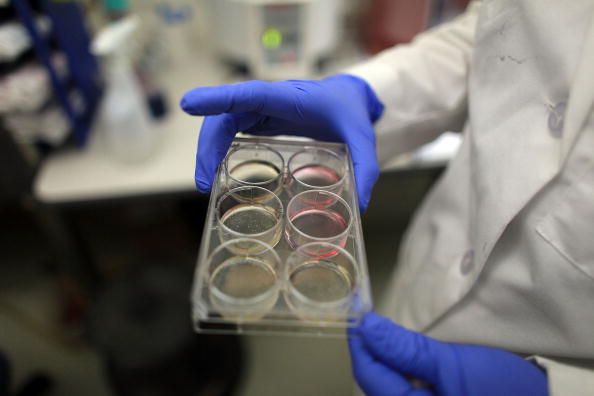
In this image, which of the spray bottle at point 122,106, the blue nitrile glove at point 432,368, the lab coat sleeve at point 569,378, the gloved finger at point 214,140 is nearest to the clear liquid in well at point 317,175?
the gloved finger at point 214,140

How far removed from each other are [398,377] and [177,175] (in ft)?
2.19

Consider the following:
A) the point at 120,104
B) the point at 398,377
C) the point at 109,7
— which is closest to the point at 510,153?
the point at 398,377

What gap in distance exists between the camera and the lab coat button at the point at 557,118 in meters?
0.53

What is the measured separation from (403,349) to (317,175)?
29cm

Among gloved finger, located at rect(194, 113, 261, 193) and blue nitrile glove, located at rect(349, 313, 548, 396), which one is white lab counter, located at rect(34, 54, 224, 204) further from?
blue nitrile glove, located at rect(349, 313, 548, 396)

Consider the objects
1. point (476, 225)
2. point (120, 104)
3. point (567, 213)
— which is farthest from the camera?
point (120, 104)

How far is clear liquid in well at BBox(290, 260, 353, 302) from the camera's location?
1.57ft

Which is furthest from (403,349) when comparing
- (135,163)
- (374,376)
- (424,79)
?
(135,163)

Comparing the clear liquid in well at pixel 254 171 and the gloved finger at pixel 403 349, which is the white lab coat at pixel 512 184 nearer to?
the gloved finger at pixel 403 349

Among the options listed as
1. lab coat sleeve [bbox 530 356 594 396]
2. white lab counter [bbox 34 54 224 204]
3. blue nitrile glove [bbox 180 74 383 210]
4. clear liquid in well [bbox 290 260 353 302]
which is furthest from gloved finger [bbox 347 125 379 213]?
white lab counter [bbox 34 54 224 204]

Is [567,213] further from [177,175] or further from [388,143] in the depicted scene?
Result: [177,175]

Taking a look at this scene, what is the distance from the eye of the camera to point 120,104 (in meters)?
0.93

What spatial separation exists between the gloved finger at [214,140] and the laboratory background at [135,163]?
0.33m

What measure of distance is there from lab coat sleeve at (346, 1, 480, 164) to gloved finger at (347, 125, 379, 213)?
0.56 feet
